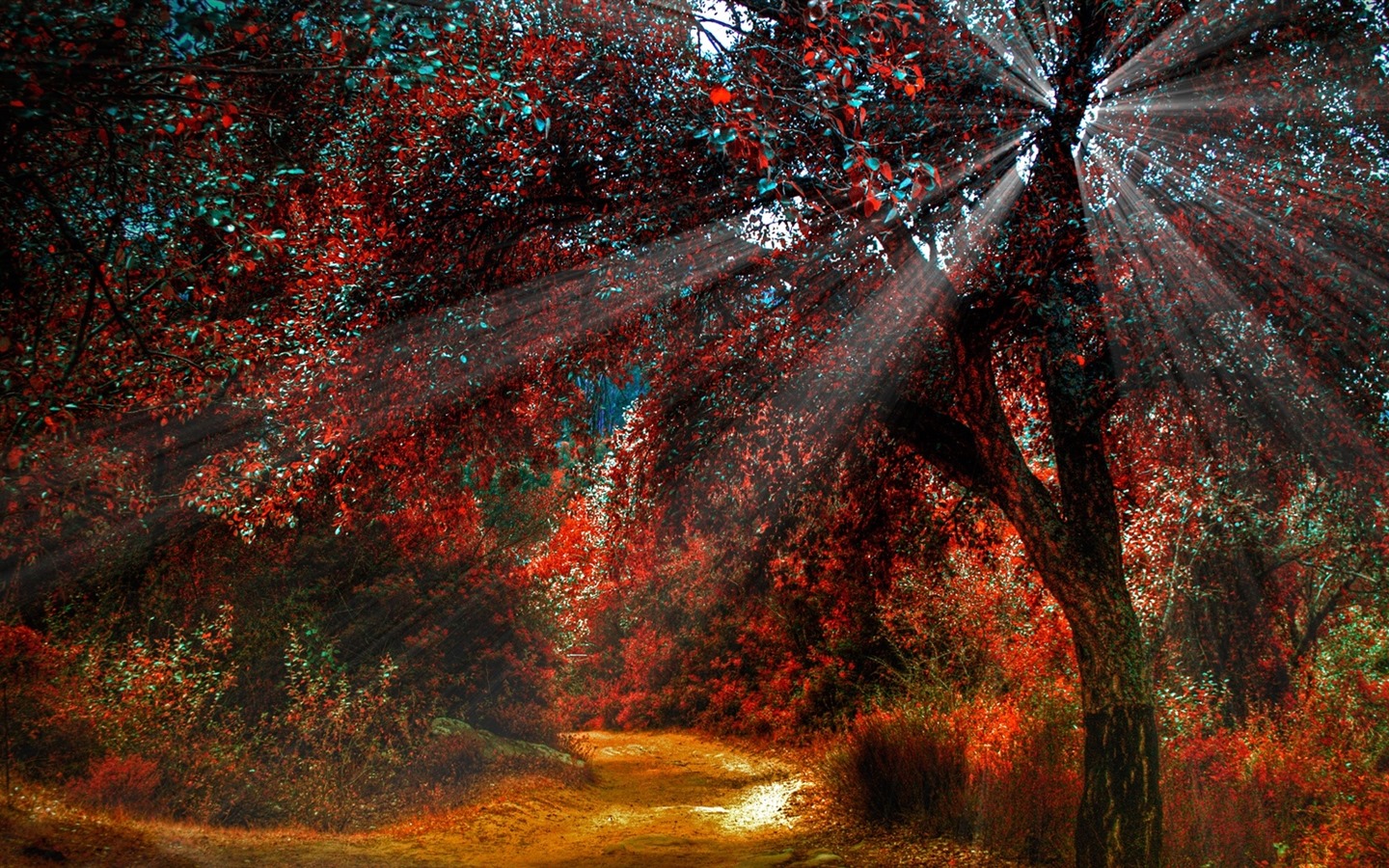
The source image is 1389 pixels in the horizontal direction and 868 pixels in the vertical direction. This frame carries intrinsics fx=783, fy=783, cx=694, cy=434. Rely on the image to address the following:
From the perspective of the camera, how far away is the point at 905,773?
9.70m

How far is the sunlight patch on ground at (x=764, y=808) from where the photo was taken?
10.8 meters

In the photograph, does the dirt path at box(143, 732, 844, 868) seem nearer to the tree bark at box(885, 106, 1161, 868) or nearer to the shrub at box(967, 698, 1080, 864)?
the shrub at box(967, 698, 1080, 864)

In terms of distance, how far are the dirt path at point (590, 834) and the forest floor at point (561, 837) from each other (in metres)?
0.02

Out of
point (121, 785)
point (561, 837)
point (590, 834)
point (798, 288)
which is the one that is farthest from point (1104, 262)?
point (121, 785)

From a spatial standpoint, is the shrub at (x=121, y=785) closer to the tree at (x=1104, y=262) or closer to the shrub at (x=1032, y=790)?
the tree at (x=1104, y=262)

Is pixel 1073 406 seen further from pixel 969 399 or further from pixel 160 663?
pixel 160 663

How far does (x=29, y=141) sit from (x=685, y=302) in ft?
16.4

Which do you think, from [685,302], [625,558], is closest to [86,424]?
[625,558]

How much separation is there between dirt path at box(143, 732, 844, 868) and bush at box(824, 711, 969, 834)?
3.08 feet

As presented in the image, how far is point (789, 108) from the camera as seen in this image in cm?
Answer: 622

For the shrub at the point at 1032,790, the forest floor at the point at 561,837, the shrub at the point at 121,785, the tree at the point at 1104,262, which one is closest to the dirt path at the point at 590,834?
the forest floor at the point at 561,837

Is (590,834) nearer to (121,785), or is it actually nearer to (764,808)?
(764,808)

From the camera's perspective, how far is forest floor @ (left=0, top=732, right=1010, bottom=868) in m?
7.60

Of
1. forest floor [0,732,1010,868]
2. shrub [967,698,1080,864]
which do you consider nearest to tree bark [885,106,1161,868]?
shrub [967,698,1080,864]
